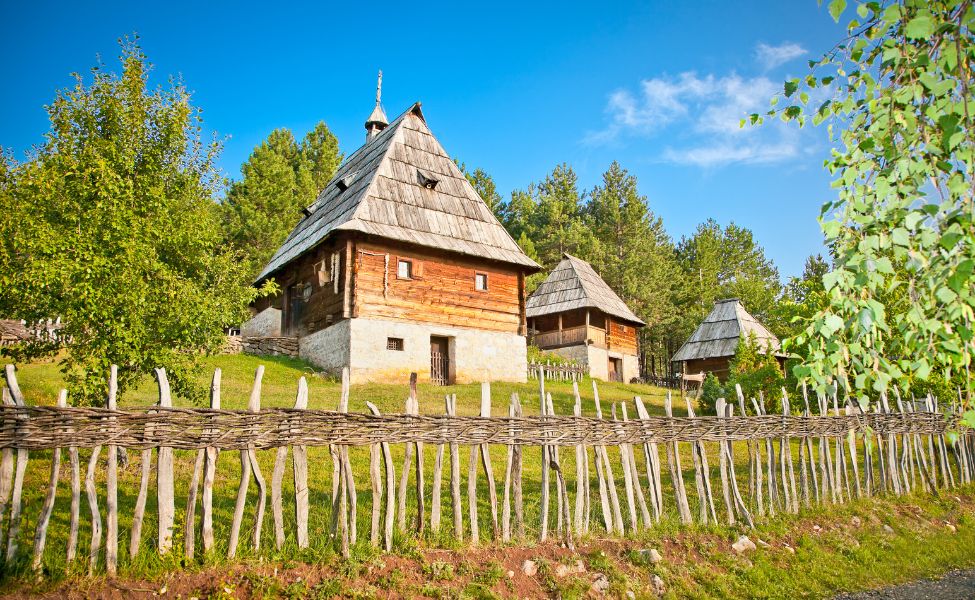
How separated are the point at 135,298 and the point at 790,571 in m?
7.73

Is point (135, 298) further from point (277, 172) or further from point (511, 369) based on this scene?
point (277, 172)

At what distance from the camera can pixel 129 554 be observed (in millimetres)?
4852

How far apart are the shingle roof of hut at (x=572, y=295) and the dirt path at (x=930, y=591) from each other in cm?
2252

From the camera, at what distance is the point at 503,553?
233 inches

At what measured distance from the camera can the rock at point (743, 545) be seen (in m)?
6.84

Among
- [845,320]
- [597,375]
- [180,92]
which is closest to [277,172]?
[597,375]

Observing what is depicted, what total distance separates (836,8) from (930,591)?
608 centimetres

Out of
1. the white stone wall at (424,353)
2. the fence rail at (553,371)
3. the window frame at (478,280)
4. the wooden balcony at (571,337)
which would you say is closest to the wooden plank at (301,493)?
the white stone wall at (424,353)

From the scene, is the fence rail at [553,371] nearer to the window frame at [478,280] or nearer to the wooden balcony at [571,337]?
the window frame at [478,280]

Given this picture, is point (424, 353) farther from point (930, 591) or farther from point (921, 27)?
point (921, 27)

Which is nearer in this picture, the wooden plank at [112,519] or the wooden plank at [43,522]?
the wooden plank at [43,522]

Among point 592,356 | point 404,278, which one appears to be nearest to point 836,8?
point 404,278

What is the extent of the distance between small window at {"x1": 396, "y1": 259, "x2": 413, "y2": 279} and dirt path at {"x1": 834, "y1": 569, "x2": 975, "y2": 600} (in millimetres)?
15402

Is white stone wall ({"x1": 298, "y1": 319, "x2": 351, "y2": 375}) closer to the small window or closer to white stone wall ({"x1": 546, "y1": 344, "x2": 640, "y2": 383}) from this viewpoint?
the small window
